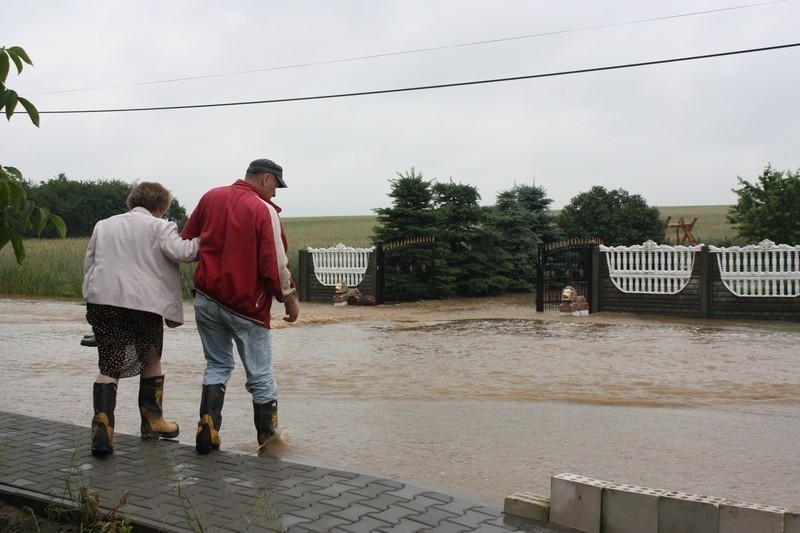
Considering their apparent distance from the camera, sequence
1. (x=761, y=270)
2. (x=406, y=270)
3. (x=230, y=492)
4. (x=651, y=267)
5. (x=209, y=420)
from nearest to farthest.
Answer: (x=230, y=492) → (x=209, y=420) → (x=761, y=270) → (x=651, y=267) → (x=406, y=270)

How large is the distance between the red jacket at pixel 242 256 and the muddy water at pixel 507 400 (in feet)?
3.75

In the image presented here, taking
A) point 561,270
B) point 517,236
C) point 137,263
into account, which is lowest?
point 137,263

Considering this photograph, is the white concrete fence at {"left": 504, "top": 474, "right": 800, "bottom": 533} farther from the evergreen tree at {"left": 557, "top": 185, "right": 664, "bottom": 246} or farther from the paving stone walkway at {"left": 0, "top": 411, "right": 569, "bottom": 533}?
the evergreen tree at {"left": 557, "top": 185, "right": 664, "bottom": 246}

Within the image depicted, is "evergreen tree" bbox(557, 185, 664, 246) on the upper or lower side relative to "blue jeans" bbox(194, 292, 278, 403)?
upper

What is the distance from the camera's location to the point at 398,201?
2639 centimetres

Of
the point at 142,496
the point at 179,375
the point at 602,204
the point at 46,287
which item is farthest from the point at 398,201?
the point at 142,496

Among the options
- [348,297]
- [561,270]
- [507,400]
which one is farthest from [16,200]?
[348,297]

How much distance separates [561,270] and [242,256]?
17.5 m

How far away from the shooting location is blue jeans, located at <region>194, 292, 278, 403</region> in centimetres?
611

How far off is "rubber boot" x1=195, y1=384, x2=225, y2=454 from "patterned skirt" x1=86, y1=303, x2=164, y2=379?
0.53 meters

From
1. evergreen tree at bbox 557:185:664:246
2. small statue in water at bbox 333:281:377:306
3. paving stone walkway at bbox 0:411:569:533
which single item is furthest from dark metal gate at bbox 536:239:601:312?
paving stone walkway at bbox 0:411:569:533

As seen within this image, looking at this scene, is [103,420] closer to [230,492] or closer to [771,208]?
[230,492]

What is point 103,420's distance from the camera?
224 inches

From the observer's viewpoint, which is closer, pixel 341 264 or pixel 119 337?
pixel 119 337
